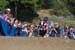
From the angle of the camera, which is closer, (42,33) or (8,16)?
(8,16)

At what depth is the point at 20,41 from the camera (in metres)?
8.49

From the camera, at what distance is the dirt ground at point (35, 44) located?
27.2ft

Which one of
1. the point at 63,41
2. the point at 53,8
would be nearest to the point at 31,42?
the point at 63,41

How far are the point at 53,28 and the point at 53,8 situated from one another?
3961 cm

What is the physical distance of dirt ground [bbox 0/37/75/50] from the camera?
8.30 metres

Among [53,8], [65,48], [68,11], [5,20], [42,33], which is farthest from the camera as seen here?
[53,8]

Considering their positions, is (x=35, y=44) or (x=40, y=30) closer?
(x=35, y=44)

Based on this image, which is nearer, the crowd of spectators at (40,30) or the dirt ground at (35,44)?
the dirt ground at (35,44)

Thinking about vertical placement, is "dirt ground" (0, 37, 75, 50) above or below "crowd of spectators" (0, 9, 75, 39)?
above

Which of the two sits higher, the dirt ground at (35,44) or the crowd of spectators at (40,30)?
the dirt ground at (35,44)

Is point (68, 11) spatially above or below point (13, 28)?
below

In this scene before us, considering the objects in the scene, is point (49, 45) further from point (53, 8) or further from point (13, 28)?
point (53, 8)

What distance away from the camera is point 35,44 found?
8438 mm

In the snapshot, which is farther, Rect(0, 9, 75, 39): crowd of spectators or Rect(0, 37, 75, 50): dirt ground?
Rect(0, 9, 75, 39): crowd of spectators
